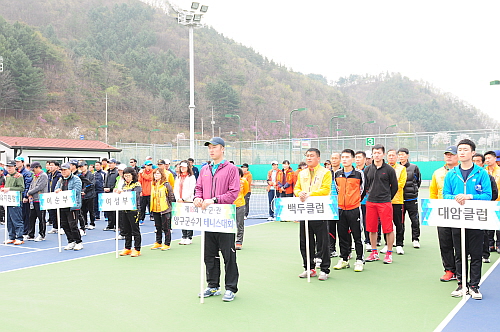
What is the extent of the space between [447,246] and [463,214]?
45.7 inches

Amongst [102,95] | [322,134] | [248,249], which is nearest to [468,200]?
[248,249]

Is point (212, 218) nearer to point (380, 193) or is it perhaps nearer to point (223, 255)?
point (223, 255)

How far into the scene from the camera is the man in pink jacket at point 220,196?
19.9 feet

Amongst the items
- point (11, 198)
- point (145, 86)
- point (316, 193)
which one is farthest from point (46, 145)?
point (145, 86)

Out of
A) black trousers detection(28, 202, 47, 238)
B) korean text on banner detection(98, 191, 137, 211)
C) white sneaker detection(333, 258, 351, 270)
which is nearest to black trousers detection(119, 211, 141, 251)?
korean text on banner detection(98, 191, 137, 211)

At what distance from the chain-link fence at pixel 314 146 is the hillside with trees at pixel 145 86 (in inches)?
1243

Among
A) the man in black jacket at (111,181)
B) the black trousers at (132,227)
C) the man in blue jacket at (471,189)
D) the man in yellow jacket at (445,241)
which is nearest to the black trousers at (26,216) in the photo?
the man in black jacket at (111,181)

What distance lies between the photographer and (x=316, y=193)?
23.5 feet

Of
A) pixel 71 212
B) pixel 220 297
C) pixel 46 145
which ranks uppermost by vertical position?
pixel 46 145

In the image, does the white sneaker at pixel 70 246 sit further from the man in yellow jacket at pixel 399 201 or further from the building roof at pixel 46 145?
the building roof at pixel 46 145

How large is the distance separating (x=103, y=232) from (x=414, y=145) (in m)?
26.7

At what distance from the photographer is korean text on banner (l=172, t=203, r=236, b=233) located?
19.3ft

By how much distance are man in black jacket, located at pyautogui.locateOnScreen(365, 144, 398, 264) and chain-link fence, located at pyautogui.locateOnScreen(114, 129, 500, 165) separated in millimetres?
25539

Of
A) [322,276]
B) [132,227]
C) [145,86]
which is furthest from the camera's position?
[145,86]
